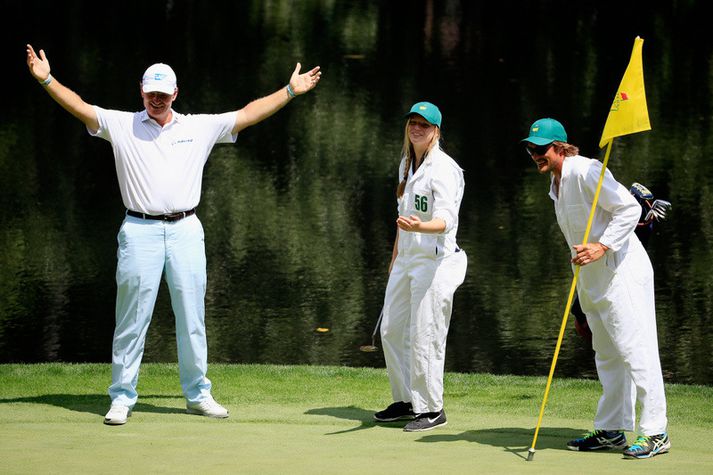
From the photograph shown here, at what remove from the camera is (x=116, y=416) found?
7668mm

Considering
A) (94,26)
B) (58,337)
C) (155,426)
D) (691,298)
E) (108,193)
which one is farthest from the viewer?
(94,26)

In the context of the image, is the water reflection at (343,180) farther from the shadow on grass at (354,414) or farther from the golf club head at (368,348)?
the shadow on grass at (354,414)

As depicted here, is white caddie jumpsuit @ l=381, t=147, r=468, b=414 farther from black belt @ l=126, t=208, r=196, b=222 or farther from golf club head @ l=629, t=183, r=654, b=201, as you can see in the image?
black belt @ l=126, t=208, r=196, b=222

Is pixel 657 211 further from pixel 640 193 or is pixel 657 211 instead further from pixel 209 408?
pixel 209 408

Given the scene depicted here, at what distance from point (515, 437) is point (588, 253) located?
128cm

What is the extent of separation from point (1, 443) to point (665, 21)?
2868 cm

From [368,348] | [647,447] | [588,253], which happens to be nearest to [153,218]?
[588,253]

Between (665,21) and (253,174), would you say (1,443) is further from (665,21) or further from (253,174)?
(665,21)

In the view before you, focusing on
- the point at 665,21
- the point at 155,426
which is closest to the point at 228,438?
the point at 155,426

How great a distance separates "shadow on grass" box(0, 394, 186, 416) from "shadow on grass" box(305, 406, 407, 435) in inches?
34.0

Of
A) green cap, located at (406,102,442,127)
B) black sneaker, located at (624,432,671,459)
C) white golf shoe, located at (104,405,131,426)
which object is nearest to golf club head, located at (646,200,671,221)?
black sneaker, located at (624,432,671,459)

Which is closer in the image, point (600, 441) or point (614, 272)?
point (614, 272)

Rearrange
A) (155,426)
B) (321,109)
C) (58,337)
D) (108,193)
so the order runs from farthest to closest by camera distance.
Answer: (321,109), (108,193), (58,337), (155,426)

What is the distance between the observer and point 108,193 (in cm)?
1700
